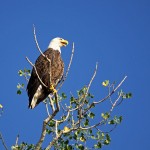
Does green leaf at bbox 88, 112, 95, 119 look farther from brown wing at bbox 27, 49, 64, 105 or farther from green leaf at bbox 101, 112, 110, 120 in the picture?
brown wing at bbox 27, 49, 64, 105

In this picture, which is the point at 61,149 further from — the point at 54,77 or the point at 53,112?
the point at 54,77

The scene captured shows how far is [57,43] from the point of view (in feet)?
24.5

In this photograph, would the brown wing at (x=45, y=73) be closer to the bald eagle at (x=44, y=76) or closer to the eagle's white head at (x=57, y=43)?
the bald eagle at (x=44, y=76)

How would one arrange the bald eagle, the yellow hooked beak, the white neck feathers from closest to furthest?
the bald eagle
the white neck feathers
the yellow hooked beak

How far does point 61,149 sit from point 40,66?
5.69 ft

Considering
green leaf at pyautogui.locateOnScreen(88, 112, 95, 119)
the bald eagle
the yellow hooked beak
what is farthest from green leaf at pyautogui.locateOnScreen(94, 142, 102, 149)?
the yellow hooked beak

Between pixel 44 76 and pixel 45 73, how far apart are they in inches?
2.4

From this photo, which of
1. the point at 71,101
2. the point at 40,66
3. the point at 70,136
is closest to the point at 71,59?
the point at 71,101

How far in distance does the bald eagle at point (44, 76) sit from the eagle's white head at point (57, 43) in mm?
88

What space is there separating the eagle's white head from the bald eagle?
88 mm

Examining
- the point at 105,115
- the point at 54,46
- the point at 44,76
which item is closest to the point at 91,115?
the point at 105,115

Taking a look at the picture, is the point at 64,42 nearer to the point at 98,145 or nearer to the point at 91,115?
the point at 91,115

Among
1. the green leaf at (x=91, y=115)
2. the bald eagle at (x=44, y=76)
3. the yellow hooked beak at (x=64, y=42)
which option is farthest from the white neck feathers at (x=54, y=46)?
the green leaf at (x=91, y=115)

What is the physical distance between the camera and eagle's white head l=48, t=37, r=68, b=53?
7.27 meters
